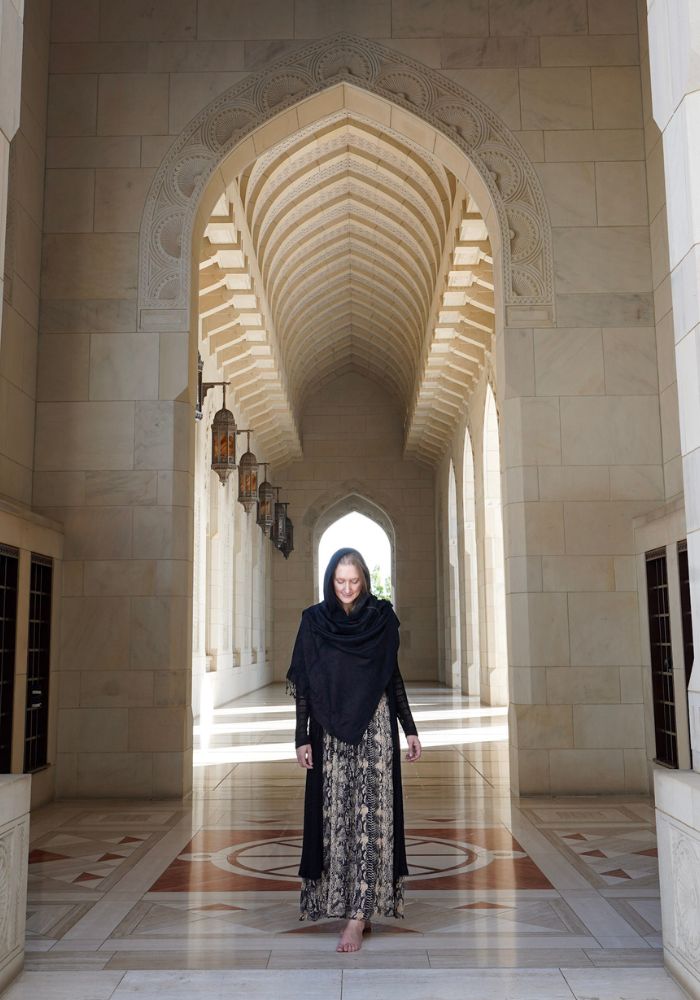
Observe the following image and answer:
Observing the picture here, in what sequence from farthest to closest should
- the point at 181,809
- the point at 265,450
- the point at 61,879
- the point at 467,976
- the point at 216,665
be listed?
the point at 265,450 < the point at 216,665 < the point at 181,809 < the point at 61,879 < the point at 467,976

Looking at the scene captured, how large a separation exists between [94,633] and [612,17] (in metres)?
6.30

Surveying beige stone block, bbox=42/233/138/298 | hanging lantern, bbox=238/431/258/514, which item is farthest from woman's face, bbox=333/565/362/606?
hanging lantern, bbox=238/431/258/514

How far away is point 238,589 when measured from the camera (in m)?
17.5

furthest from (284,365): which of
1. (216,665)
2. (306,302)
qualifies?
(216,665)

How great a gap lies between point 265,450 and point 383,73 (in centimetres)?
1304

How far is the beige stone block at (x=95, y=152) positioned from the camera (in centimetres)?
735

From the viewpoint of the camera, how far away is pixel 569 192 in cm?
732

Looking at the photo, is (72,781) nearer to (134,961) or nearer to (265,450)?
(134,961)

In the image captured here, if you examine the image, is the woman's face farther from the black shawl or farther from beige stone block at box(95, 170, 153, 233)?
beige stone block at box(95, 170, 153, 233)

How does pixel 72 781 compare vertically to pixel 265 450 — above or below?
below

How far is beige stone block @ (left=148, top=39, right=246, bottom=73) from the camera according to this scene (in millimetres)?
7449

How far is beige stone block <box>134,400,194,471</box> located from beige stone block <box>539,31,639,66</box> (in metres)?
4.08

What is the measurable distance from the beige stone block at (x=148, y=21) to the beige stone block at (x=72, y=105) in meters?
0.42

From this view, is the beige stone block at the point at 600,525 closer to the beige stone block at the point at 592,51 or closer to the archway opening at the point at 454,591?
Answer: the beige stone block at the point at 592,51
